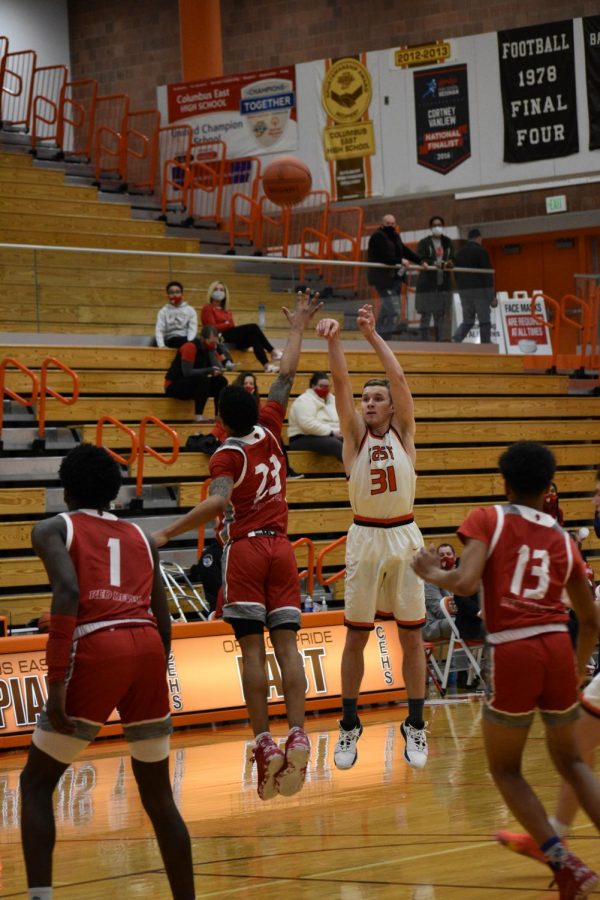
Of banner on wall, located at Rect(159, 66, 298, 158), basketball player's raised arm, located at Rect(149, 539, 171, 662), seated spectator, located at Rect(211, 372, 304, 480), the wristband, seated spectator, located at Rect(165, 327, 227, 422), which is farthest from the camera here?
banner on wall, located at Rect(159, 66, 298, 158)

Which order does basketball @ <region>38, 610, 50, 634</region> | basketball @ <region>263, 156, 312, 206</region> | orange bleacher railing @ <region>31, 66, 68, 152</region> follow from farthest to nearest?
1. orange bleacher railing @ <region>31, 66, 68, 152</region>
2. basketball @ <region>263, 156, 312, 206</region>
3. basketball @ <region>38, 610, 50, 634</region>

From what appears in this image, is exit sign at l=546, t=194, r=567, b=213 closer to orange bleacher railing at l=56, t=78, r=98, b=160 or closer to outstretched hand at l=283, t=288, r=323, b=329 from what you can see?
orange bleacher railing at l=56, t=78, r=98, b=160

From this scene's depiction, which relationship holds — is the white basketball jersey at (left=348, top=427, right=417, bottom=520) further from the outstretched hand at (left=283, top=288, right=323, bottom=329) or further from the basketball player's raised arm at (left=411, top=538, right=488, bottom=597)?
the basketball player's raised arm at (left=411, top=538, right=488, bottom=597)

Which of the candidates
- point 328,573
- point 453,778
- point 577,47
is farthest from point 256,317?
point 453,778

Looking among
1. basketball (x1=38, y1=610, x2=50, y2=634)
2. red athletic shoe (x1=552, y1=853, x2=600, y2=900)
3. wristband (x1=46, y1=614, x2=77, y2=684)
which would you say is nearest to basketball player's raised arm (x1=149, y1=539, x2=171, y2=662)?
wristband (x1=46, y1=614, x2=77, y2=684)

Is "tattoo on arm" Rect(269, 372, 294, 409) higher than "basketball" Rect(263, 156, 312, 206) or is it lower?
lower

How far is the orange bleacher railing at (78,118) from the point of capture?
22.6m

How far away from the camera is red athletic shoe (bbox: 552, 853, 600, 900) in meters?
4.69

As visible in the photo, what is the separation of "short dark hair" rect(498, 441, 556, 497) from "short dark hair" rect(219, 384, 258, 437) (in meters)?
2.05

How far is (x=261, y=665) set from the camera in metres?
6.93

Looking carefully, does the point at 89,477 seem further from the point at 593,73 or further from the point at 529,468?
the point at 593,73

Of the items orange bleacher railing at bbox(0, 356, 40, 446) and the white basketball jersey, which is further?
orange bleacher railing at bbox(0, 356, 40, 446)

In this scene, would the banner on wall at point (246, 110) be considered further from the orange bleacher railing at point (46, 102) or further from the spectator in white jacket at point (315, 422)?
the spectator in white jacket at point (315, 422)

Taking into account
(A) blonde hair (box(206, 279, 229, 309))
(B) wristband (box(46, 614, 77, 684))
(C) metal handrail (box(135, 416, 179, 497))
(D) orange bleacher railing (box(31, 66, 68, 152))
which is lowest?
(B) wristband (box(46, 614, 77, 684))
